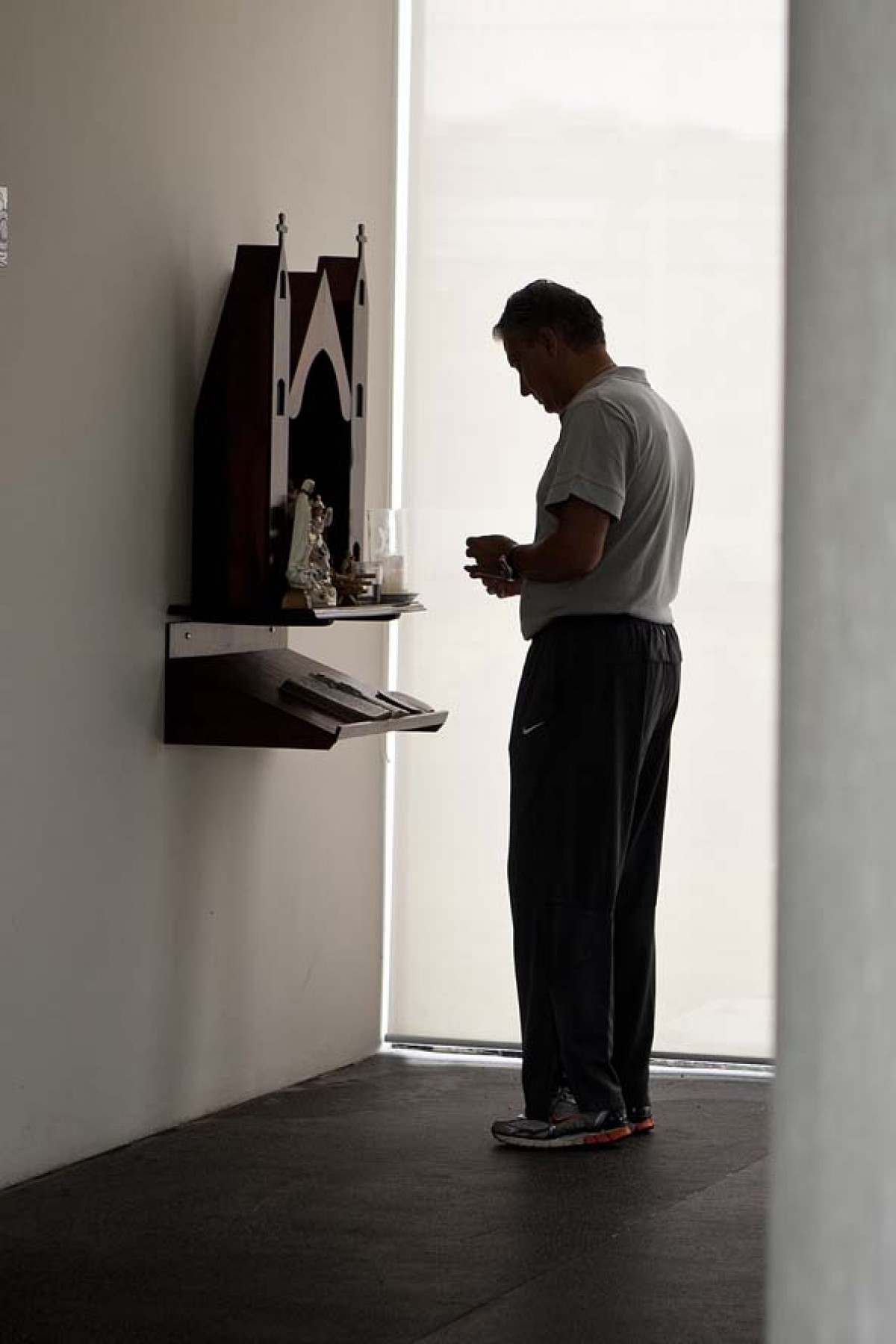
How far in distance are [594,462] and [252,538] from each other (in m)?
0.66

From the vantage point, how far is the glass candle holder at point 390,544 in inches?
152

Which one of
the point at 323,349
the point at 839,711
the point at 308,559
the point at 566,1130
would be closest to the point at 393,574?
the point at 308,559

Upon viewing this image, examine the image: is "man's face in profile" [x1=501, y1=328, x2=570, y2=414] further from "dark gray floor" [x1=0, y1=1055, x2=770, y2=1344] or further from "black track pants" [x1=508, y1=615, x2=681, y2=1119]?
"dark gray floor" [x1=0, y1=1055, x2=770, y2=1344]

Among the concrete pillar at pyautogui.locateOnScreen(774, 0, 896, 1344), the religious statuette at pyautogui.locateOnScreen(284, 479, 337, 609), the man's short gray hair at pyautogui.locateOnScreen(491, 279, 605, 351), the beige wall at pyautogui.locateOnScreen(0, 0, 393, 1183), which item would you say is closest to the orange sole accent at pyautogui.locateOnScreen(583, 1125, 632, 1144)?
the beige wall at pyautogui.locateOnScreen(0, 0, 393, 1183)

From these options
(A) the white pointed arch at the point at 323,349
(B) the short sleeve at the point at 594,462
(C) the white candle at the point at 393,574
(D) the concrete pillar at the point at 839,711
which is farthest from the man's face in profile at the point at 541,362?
(D) the concrete pillar at the point at 839,711

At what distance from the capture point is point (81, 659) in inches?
124

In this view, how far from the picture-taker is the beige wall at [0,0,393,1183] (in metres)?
3.00

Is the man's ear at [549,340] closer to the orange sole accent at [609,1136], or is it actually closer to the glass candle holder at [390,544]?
the glass candle holder at [390,544]

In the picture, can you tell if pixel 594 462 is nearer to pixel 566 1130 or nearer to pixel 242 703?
pixel 242 703

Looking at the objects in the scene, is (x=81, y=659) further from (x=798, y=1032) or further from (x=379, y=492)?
(x=798, y=1032)

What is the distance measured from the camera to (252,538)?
3475mm

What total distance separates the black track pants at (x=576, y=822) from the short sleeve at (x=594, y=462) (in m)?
0.22

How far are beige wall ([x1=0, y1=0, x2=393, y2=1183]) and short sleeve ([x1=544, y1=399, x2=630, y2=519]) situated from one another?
73 centimetres

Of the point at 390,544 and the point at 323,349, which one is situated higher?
the point at 323,349
